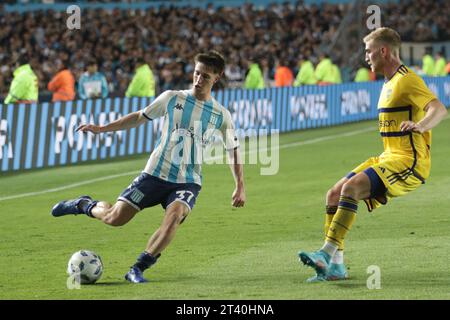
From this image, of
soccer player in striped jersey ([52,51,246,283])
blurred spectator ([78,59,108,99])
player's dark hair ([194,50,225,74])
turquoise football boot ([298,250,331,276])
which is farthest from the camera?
blurred spectator ([78,59,108,99])

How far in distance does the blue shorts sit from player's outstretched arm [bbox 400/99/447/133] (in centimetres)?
193

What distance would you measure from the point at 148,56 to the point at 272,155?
1494 centimetres

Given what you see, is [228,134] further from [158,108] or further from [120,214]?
[120,214]

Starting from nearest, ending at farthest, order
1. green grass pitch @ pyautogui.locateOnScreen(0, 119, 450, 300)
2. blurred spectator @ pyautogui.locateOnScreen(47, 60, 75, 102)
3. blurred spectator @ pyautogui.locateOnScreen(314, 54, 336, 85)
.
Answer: green grass pitch @ pyautogui.locateOnScreen(0, 119, 450, 300) < blurred spectator @ pyautogui.locateOnScreen(47, 60, 75, 102) < blurred spectator @ pyautogui.locateOnScreen(314, 54, 336, 85)

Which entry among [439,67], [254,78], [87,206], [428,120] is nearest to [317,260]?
[428,120]

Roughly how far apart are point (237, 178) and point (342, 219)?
1.01m

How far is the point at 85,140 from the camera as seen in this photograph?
2067 cm

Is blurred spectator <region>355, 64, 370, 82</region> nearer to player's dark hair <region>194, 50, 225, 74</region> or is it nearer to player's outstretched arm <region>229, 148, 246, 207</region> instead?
player's outstretched arm <region>229, 148, 246, 207</region>

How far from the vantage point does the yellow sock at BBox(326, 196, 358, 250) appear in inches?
353

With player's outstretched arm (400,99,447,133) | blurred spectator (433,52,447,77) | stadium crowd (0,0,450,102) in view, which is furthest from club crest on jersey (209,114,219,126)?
blurred spectator (433,52,447,77)
